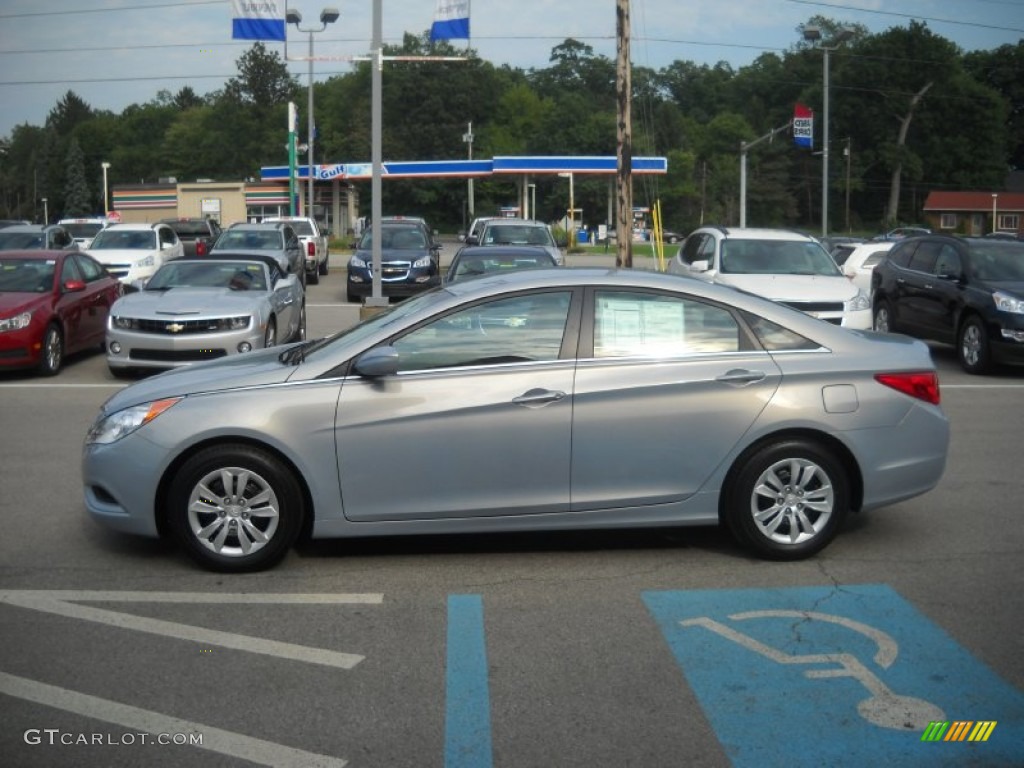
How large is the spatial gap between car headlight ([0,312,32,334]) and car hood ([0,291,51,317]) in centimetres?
5

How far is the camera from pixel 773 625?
18.7 feet

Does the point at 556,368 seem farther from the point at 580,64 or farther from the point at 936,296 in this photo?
the point at 580,64

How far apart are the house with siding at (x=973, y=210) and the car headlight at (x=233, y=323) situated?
288ft

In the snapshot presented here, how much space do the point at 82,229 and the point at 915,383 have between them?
1418 inches

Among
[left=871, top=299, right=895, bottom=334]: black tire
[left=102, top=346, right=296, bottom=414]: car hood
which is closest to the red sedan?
[left=102, top=346, right=296, bottom=414]: car hood

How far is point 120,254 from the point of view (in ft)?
83.8

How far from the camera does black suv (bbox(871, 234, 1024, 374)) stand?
14.7m

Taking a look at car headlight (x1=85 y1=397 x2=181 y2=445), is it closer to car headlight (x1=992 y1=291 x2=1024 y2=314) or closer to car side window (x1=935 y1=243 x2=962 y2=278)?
car headlight (x1=992 y1=291 x2=1024 y2=314)

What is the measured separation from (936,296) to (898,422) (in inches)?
399

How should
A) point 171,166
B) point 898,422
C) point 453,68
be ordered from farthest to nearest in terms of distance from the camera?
point 171,166 < point 453,68 < point 898,422

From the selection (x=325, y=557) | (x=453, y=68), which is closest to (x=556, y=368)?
(x=325, y=557)

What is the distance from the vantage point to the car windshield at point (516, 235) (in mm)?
25375

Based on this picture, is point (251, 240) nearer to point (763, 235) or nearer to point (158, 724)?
point (763, 235)

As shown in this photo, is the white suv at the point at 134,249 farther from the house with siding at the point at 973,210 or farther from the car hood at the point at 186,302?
the house with siding at the point at 973,210
